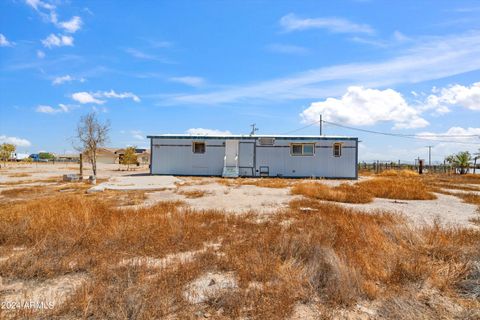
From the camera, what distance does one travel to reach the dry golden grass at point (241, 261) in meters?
3.39

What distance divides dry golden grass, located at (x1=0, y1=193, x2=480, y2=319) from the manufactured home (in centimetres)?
1710

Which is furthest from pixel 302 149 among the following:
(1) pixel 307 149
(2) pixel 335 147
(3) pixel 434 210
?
(3) pixel 434 210

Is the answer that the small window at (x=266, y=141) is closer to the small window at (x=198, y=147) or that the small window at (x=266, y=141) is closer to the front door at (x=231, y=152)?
the front door at (x=231, y=152)

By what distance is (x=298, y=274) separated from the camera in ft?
13.4

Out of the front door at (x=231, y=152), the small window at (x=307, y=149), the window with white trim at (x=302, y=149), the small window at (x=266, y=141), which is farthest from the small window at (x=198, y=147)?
the small window at (x=307, y=149)

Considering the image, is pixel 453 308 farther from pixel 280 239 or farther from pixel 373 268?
pixel 280 239

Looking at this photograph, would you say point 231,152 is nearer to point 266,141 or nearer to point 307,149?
point 266,141

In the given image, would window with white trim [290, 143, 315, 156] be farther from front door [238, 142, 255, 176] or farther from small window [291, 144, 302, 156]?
front door [238, 142, 255, 176]

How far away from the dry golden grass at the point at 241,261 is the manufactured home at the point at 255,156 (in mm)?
17097

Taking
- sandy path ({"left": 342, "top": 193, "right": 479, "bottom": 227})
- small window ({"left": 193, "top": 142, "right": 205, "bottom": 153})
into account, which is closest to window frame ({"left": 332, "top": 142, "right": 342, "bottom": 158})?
small window ({"left": 193, "top": 142, "right": 205, "bottom": 153})

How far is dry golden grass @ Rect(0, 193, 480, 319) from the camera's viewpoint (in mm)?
3387

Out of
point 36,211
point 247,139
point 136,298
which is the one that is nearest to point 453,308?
point 136,298

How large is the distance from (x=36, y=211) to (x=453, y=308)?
842 centimetres

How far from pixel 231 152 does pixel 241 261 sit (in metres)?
20.1
